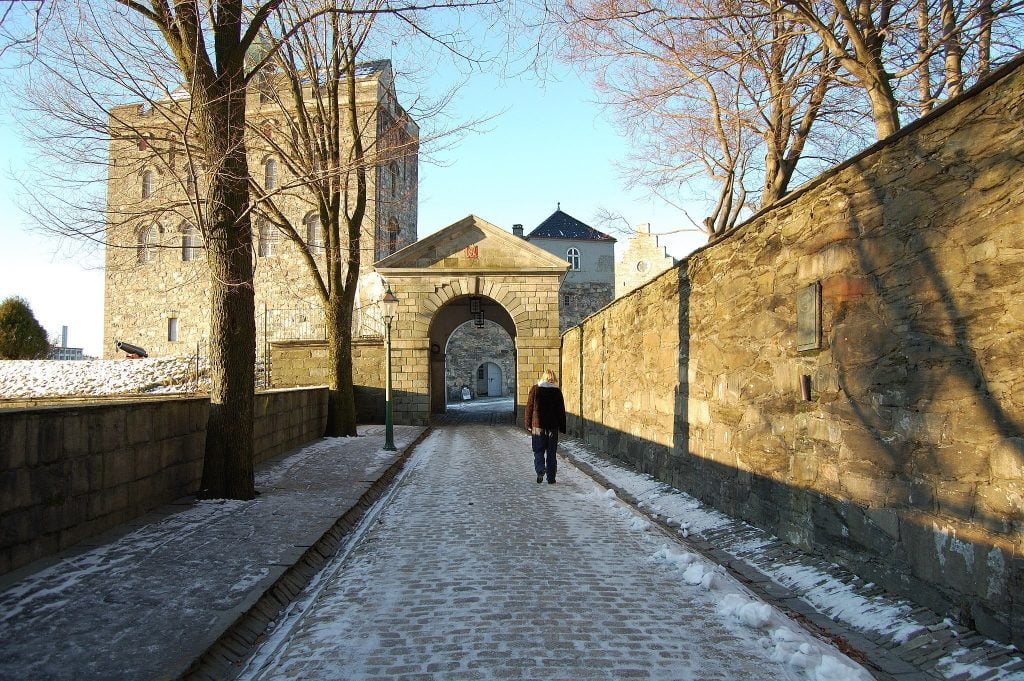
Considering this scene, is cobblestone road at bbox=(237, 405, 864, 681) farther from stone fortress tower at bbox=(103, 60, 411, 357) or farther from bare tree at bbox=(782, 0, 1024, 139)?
stone fortress tower at bbox=(103, 60, 411, 357)

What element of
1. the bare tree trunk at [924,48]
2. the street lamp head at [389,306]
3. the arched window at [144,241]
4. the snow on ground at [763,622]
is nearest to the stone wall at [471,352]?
the street lamp head at [389,306]

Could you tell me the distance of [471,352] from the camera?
1799 inches

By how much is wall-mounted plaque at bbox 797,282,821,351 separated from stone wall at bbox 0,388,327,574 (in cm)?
548

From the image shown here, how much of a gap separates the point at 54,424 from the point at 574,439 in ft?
42.0

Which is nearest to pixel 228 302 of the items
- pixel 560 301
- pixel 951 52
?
pixel 951 52

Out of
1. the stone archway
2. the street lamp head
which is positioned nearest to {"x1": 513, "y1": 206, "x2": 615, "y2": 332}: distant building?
the stone archway

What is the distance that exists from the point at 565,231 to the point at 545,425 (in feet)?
153

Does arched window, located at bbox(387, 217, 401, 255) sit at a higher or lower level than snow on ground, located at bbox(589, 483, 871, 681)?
higher

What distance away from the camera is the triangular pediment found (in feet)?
73.5

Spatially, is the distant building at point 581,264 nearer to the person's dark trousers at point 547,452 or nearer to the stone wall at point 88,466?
the person's dark trousers at point 547,452

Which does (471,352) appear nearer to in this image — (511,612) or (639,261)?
(639,261)

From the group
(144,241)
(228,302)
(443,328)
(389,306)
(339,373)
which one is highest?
(144,241)

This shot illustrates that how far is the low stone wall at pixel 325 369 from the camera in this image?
21812 mm

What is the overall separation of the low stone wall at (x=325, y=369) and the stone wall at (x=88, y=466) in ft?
45.4
